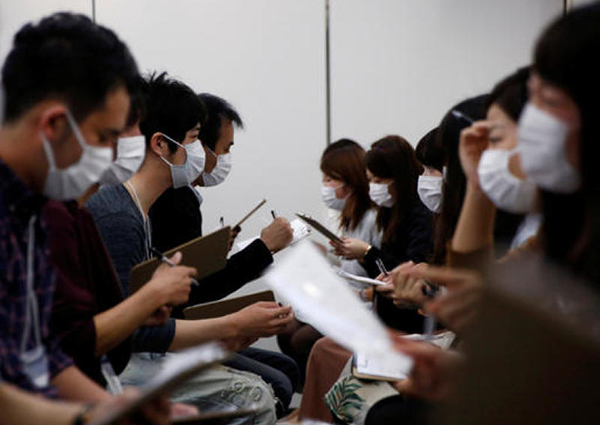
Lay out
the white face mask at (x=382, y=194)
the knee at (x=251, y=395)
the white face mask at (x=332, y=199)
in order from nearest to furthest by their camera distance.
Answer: the knee at (x=251, y=395) < the white face mask at (x=382, y=194) < the white face mask at (x=332, y=199)

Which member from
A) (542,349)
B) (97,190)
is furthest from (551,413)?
(97,190)

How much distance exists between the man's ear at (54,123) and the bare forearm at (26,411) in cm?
40

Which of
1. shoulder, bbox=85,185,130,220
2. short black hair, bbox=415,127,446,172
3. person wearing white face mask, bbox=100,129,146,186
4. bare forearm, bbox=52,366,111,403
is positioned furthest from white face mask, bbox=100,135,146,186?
short black hair, bbox=415,127,446,172

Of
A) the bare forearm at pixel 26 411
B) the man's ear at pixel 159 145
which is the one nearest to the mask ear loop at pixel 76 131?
the bare forearm at pixel 26 411

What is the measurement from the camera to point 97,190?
1892 millimetres

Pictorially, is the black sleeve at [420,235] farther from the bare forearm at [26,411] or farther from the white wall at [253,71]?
the bare forearm at [26,411]

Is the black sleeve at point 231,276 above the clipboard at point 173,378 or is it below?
below

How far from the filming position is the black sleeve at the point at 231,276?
7.98 feet

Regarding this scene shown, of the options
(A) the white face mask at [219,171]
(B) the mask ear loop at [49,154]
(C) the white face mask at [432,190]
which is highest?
(B) the mask ear loop at [49,154]

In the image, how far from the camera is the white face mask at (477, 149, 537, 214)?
1.29 m

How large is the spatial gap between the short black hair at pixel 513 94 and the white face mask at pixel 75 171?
2.59ft

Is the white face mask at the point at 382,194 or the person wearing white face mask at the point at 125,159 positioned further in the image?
the white face mask at the point at 382,194

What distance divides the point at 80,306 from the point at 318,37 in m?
3.03

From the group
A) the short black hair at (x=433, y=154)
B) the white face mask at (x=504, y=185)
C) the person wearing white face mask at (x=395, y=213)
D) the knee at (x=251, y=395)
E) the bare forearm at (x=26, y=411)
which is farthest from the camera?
the person wearing white face mask at (x=395, y=213)
